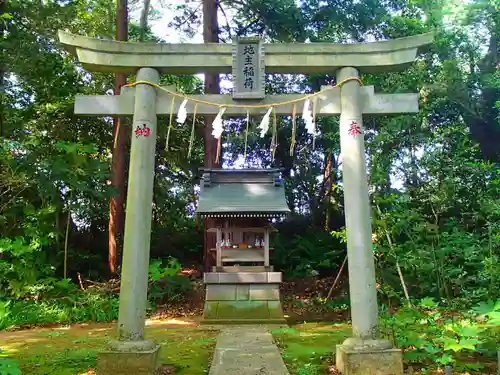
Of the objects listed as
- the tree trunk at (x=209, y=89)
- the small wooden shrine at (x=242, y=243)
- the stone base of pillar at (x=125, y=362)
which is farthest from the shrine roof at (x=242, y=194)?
the stone base of pillar at (x=125, y=362)

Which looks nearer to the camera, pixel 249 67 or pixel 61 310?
pixel 249 67

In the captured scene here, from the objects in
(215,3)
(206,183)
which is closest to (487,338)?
(206,183)

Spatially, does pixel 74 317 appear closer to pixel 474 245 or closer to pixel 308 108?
pixel 308 108

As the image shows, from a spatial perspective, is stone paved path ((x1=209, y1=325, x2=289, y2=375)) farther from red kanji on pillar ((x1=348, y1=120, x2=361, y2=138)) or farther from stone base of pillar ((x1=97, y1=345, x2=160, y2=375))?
red kanji on pillar ((x1=348, y1=120, x2=361, y2=138))

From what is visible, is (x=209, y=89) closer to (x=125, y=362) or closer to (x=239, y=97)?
(x=239, y=97)

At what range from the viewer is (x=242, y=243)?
11.1 m

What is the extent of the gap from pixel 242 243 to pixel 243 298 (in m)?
1.50

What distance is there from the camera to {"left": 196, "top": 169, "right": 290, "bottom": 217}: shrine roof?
34.2 feet

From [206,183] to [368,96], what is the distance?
6903mm

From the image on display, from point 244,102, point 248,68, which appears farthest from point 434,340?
point 248,68

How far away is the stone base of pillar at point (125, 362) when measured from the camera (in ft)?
15.4

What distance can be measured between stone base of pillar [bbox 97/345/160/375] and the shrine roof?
5.75 m

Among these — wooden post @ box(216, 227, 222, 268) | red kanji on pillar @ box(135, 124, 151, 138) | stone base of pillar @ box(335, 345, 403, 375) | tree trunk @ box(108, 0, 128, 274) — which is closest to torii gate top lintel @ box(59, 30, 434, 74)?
red kanji on pillar @ box(135, 124, 151, 138)

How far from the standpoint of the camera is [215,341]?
280 inches
